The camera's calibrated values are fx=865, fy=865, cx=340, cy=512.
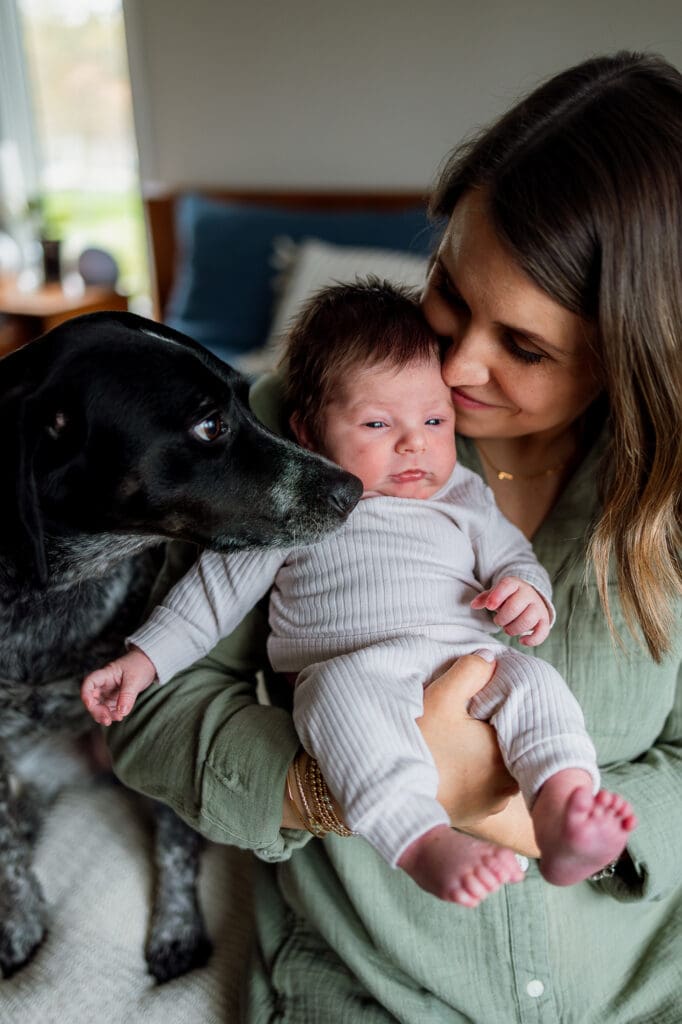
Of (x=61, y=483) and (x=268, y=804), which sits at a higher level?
(x=61, y=483)

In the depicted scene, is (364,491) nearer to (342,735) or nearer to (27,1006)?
(342,735)

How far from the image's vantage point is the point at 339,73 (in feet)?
12.2

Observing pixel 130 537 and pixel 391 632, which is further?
pixel 130 537

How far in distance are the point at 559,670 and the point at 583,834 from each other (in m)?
0.32

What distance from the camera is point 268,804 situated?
3.06ft

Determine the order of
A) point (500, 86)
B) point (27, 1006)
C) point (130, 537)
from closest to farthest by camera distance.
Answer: point (27, 1006) → point (130, 537) → point (500, 86)

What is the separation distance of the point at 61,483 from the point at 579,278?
0.67m

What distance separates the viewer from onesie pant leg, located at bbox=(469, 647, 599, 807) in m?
0.84

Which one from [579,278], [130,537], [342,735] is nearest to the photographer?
[342,735]

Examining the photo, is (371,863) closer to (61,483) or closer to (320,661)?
(320,661)

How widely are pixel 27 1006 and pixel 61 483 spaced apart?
0.65 metres

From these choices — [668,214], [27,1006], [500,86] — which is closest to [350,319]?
[668,214]

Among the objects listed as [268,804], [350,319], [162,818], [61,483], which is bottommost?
[162,818]

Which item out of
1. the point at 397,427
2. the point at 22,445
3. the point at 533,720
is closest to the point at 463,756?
the point at 533,720
